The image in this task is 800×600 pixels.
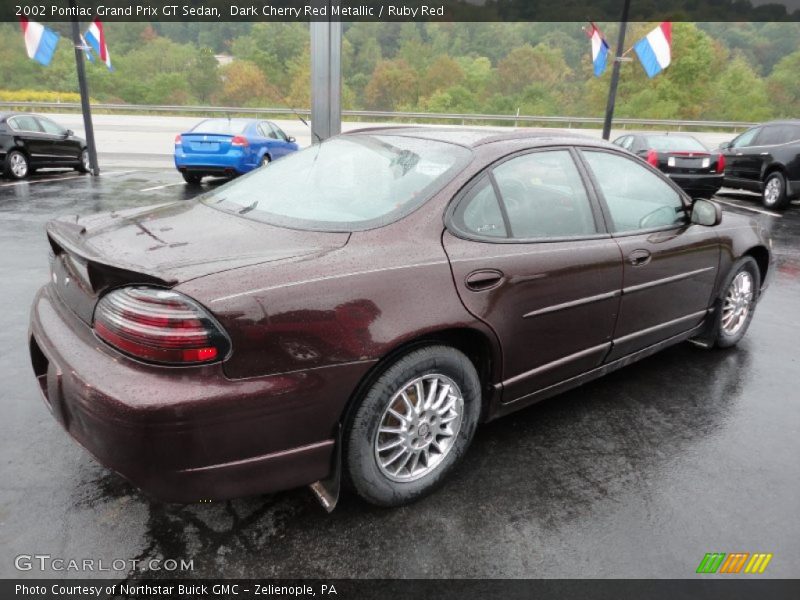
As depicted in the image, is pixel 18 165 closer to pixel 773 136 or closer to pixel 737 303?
pixel 737 303

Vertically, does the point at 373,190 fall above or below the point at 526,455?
above

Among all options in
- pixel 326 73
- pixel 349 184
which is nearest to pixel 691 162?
pixel 326 73

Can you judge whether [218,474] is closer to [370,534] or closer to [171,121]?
[370,534]

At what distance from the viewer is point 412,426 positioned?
2396mm

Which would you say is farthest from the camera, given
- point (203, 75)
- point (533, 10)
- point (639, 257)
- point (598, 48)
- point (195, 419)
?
point (203, 75)

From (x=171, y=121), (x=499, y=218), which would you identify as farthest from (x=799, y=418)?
(x=171, y=121)

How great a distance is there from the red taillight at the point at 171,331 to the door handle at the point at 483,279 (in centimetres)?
102

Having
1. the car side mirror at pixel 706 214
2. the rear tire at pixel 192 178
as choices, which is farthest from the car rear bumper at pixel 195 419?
the rear tire at pixel 192 178

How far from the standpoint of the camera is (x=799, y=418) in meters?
3.30

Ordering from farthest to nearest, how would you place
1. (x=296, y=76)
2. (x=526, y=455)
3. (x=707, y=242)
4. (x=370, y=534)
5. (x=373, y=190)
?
(x=296, y=76), (x=707, y=242), (x=526, y=455), (x=373, y=190), (x=370, y=534)

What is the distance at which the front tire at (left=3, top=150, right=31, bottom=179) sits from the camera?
465 inches

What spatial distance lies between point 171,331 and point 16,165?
12.8 m

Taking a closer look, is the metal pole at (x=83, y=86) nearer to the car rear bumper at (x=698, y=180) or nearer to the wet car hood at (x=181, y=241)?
the wet car hood at (x=181, y=241)

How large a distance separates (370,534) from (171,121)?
3176cm
